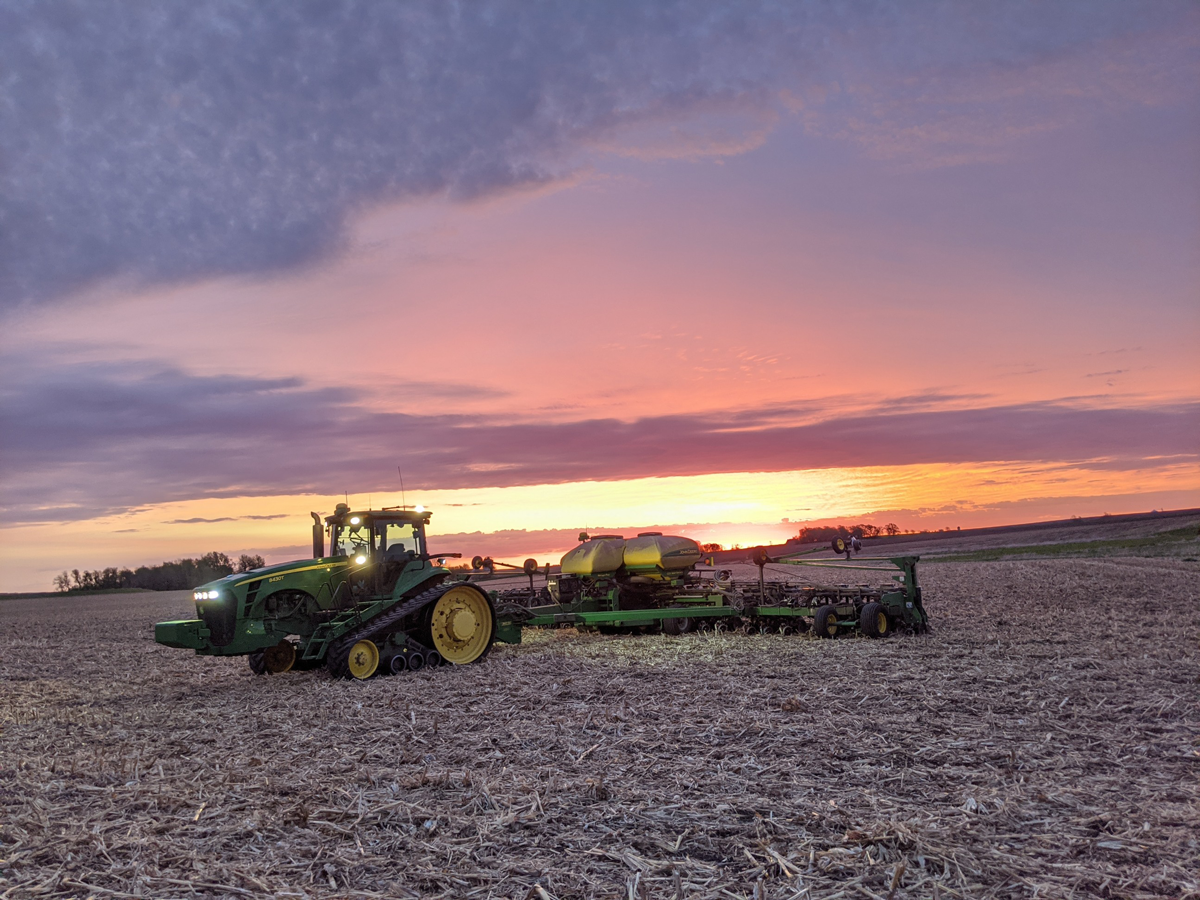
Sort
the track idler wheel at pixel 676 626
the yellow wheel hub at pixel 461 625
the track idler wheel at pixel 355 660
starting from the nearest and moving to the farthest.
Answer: the track idler wheel at pixel 355 660 → the yellow wheel hub at pixel 461 625 → the track idler wheel at pixel 676 626

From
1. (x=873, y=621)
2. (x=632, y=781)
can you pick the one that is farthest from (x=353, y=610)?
(x=873, y=621)

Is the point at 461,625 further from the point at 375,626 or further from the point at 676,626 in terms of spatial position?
the point at 676,626

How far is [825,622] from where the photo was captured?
16188mm

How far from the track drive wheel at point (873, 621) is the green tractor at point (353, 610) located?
21.0ft

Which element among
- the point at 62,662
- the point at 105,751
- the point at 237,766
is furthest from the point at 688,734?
the point at 62,662

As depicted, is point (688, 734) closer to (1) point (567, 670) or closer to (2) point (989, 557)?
(1) point (567, 670)

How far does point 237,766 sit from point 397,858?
3.17m

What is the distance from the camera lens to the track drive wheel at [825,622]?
16156 mm

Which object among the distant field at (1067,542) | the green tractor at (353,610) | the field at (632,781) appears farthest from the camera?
the distant field at (1067,542)

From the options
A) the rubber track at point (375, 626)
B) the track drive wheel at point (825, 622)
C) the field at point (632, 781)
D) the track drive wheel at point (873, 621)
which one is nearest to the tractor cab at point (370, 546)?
the rubber track at point (375, 626)

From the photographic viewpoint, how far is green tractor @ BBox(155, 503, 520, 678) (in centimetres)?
1302

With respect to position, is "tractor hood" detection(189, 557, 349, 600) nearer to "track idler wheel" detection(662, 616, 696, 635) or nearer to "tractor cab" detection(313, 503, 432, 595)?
"tractor cab" detection(313, 503, 432, 595)

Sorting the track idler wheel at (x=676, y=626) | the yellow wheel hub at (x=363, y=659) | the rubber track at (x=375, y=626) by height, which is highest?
the rubber track at (x=375, y=626)

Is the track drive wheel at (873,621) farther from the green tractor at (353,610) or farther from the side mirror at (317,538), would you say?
the side mirror at (317,538)
